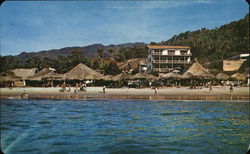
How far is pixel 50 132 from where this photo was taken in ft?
20.7

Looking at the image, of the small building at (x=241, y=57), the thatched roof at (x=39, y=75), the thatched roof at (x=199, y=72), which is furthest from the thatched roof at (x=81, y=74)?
the small building at (x=241, y=57)

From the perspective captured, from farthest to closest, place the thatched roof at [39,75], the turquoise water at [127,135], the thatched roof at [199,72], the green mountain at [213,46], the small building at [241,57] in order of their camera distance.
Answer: the green mountain at [213,46] → the small building at [241,57] → the thatched roof at [199,72] → the thatched roof at [39,75] → the turquoise water at [127,135]

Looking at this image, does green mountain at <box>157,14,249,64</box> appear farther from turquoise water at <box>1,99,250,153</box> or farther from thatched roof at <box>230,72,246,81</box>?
turquoise water at <box>1,99,250,153</box>

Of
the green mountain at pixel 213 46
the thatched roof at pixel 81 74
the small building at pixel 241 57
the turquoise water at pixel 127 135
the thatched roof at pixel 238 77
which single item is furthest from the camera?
the green mountain at pixel 213 46

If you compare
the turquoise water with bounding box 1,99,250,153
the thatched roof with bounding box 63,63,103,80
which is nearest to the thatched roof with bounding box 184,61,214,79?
the thatched roof with bounding box 63,63,103,80

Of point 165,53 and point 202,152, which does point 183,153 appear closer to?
point 202,152

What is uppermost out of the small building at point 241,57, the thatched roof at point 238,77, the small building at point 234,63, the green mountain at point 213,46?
the green mountain at point 213,46

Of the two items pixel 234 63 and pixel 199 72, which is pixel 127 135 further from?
pixel 234 63

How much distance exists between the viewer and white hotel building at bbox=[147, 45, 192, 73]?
1230 inches

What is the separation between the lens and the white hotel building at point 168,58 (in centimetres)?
3125

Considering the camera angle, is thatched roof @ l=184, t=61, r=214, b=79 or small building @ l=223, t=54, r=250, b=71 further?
small building @ l=223, t=54, r=250, b=71

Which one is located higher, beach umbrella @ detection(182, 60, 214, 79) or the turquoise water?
beach umbrella @ detection(182, 60, 214, 79)

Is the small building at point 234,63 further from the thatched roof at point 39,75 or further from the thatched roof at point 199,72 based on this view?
the thatched roof at point 39,75

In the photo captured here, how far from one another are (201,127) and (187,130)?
2.63 feet
